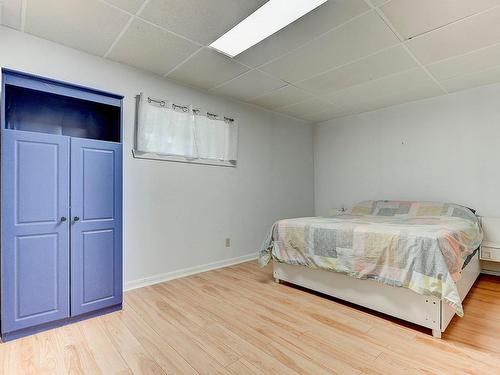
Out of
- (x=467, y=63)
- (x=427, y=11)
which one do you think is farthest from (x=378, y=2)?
(x=467, y=63)

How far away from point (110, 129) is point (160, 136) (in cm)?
56

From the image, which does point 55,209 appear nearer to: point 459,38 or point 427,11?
point 427,11

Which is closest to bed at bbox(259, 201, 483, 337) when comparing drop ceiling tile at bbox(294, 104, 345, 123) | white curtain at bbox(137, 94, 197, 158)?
white curtain at bbox(137, 94, 197, 158)

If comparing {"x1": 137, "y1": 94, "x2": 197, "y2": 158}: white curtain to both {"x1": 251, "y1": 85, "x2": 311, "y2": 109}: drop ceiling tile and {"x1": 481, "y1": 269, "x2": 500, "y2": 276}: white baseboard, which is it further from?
{"x1": 481, "y1": 269, "x2": 500, "y2": 276}: white baseboard

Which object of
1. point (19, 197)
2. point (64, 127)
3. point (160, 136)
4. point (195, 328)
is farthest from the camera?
point (160, 136)

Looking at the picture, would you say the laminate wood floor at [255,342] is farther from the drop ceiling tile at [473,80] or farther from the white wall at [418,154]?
the drop ceiling tile at [473,80]

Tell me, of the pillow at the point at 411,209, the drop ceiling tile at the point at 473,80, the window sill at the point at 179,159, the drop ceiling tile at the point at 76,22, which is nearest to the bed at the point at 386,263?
the pillow at the point at 411,209

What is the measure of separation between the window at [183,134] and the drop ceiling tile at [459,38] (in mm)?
2242

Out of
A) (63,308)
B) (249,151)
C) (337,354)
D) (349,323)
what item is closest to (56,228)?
(63,308)

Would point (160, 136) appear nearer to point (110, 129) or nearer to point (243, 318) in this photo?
point (110, 129)

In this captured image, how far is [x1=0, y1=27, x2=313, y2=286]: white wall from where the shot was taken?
96.1 inches

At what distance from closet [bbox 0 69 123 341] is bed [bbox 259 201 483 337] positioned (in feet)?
5.29

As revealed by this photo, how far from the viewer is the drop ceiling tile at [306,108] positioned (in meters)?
3.87

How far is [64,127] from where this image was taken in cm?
233
